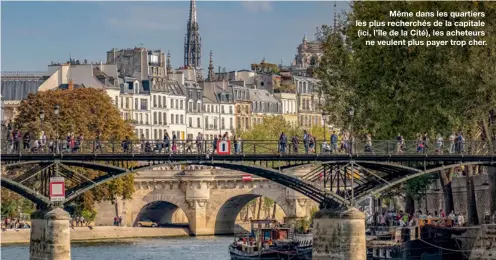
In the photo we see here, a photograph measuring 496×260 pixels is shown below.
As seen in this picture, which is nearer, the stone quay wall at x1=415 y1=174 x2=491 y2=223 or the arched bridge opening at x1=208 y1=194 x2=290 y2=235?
the stone quay wall at x1=415 y1=174 x2=491 y2=223

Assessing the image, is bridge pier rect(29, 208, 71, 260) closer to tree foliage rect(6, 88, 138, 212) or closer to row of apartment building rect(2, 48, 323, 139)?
tree foliage rect(6, 88, 138, 212)

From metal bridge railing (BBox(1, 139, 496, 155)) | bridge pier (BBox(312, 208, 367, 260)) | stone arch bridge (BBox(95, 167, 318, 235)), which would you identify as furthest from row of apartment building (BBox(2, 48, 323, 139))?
bridge pier (BBox(312, 208, 367, 260))

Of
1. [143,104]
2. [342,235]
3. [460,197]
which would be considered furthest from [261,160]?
[143,104]

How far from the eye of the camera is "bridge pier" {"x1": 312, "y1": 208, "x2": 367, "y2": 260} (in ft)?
242

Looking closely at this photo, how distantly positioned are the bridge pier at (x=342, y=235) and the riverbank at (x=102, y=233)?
38.7 metres

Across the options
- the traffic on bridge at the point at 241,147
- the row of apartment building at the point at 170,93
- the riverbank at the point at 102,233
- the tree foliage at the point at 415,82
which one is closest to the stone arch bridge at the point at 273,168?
the traffic on bridge at the point at 241,147

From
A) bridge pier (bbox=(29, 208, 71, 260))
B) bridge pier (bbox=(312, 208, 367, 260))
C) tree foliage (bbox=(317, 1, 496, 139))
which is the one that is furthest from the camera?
tree foliage (bbox=(317, 1, 496, 139))

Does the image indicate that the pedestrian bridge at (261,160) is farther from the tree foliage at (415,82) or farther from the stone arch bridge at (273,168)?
the tree foliage at (415,82)

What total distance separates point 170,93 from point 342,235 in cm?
8813

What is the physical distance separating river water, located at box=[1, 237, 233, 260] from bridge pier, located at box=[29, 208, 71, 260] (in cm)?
1799

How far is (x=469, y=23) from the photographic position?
79938 millimetres

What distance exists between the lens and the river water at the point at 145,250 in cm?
9706

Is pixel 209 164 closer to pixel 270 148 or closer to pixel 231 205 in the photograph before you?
pixel 270 148

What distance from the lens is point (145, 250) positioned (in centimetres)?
10512
